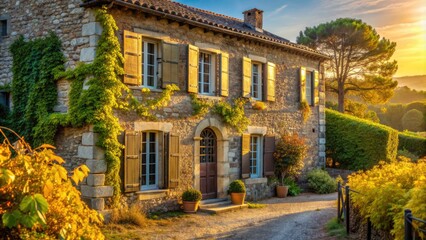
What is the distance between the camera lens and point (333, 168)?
774 inches

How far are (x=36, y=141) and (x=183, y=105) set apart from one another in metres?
4.08

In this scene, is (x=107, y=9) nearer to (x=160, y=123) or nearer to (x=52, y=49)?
(x=52, y=49)

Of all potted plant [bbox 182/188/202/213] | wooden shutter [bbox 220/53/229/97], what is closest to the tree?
wooden shutter [bbox 220/53/229/97]

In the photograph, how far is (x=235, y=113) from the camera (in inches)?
546

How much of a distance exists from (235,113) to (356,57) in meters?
18.4

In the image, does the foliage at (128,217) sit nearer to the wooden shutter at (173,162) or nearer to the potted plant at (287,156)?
the wooden shutter at (173,162)

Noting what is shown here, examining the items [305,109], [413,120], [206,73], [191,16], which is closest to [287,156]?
[305,109]

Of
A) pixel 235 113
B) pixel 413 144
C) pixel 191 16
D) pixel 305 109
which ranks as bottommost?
pixel 413 144

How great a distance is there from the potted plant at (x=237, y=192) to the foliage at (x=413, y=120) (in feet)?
103

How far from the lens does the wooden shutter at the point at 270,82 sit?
1522cm

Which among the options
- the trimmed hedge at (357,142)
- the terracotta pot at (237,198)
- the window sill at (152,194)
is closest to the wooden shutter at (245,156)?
the terracotta pot at (237,198)

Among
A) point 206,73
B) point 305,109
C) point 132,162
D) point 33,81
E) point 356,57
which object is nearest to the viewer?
point 132,162

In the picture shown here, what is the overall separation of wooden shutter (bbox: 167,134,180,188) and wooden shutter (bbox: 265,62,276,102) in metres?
4.69

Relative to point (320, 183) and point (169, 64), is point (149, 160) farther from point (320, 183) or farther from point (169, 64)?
point (320, 183)
